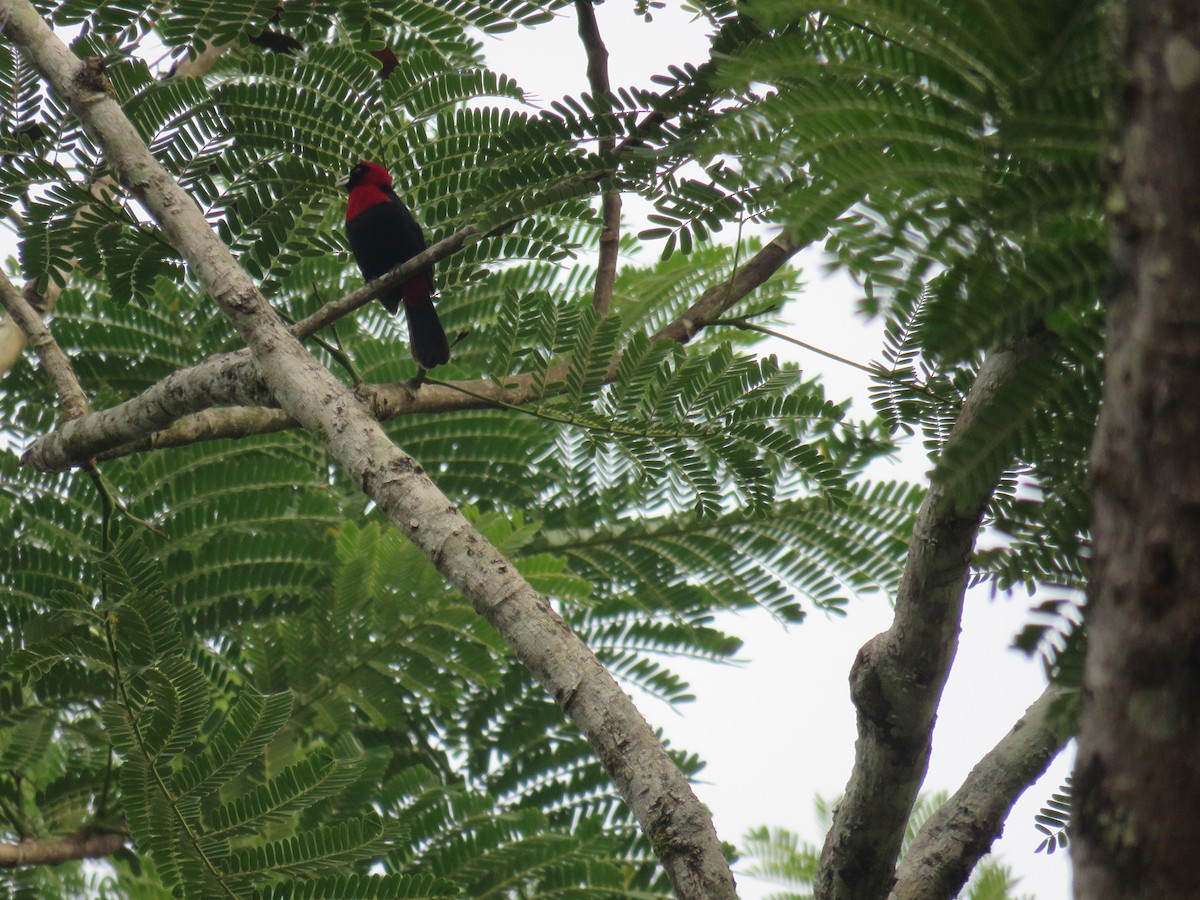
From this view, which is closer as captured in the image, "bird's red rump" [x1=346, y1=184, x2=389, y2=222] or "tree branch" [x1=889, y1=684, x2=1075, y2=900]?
"tree branch" [x1=889, y1=684, x2=1075, y2=900]

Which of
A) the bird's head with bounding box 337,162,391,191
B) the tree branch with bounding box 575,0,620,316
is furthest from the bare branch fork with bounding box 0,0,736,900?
the tree branch with bounding box 575,0,620,316

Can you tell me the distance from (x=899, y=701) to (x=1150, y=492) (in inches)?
46.7

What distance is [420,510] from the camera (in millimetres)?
1948

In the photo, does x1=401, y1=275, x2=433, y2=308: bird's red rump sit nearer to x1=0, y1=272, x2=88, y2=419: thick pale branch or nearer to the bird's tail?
the bird's tail

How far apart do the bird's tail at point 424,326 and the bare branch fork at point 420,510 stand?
168 cm

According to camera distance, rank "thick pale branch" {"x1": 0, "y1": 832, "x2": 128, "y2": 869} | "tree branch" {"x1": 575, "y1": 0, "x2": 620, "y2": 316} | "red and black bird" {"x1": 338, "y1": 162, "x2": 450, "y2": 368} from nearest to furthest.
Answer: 1. "tree branch" {"x1": 575, "y1": 0, "x2": 620, "y2": 316}
2. "thick pale branch" {"x1": 0, "y1": 832, "x2": 128, "y2": 869}
3. "red and black bird" {"x1": 338, "y1": 162, "x2": 450, "y2": 368}

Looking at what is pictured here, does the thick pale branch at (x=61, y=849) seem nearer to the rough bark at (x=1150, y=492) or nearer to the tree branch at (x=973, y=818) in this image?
the tree branch at (x=973, y=818)

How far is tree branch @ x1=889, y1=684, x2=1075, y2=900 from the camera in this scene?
6.91ft

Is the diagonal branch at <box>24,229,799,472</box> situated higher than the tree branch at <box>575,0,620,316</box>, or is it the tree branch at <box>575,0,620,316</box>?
the tree branch at <box>575,0,620,316</box>

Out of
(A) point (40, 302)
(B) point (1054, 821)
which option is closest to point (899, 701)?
(B) point (1054, 821)

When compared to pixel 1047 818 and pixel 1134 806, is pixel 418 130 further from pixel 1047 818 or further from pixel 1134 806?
pixel 1134 806

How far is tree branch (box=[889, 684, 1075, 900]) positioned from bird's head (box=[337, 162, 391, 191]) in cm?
224

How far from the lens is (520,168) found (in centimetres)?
247

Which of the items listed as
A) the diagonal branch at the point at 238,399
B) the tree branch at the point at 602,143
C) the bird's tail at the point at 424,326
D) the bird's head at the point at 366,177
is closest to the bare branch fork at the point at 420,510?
the diagonal branch at the point at 238,399
